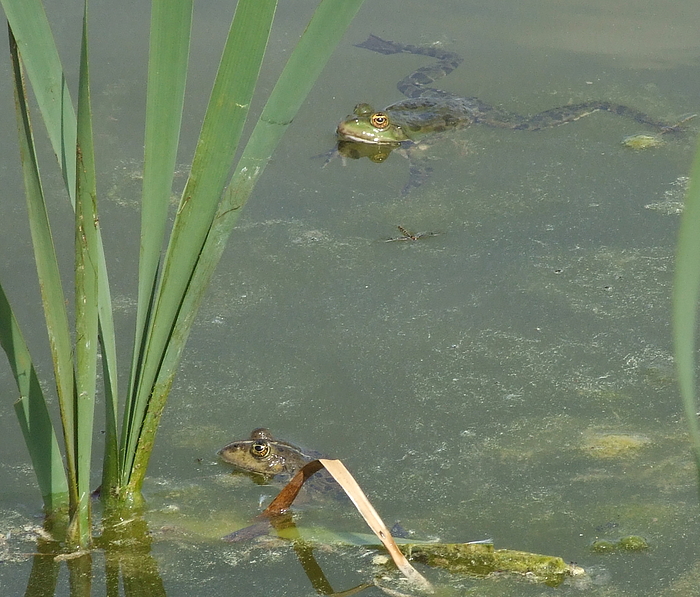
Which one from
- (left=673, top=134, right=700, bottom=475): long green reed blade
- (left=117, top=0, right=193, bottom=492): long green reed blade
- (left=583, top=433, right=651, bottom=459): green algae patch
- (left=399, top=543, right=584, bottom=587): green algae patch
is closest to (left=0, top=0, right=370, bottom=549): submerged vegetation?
(left=117, top=0, right=193, bottom=492): long green reed blade

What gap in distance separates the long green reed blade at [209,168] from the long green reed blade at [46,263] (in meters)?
0.16

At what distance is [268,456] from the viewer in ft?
6.85

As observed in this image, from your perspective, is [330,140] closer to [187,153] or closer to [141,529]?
[187,153]

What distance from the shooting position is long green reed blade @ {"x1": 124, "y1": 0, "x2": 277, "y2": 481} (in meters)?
1.42

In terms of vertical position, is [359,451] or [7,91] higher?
[7,91]

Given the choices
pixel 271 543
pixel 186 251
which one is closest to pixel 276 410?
pixel 271 543

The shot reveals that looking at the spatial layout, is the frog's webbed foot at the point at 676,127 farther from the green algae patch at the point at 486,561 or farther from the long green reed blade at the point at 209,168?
the long green reed blade at the point at 209,168

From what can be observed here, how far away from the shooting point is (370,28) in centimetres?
421

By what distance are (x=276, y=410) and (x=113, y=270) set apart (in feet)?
2.65

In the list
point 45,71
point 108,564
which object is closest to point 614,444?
point 108,564

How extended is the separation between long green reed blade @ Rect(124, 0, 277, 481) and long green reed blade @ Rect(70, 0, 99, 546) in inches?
5.7

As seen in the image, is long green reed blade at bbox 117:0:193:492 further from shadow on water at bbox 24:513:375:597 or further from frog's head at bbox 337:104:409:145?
frog's head at bbox 337:104:409:145

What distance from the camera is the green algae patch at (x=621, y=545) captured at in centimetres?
181

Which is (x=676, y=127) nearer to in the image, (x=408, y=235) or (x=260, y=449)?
(x=408, y=235)
